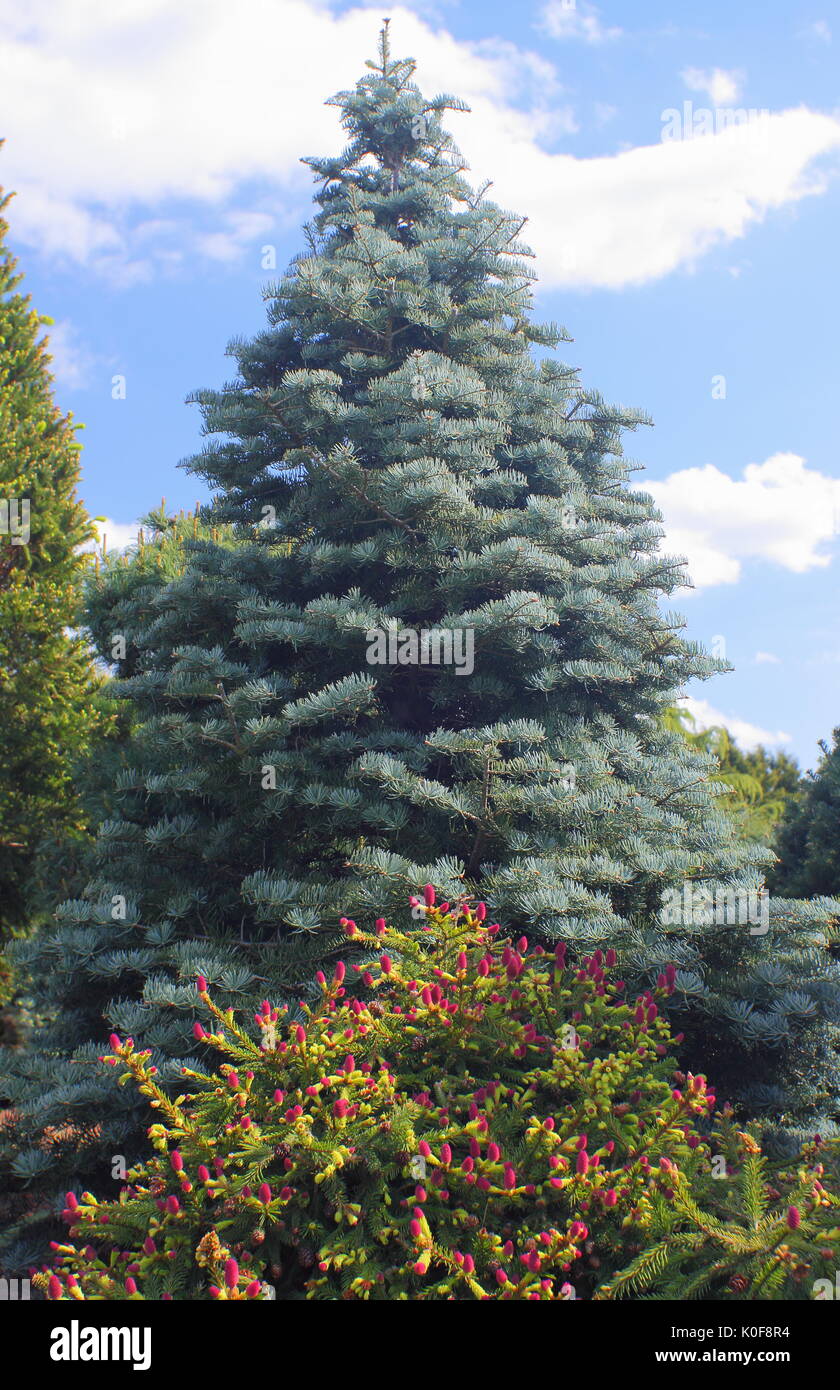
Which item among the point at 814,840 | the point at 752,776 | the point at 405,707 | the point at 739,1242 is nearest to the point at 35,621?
the point at 405,707

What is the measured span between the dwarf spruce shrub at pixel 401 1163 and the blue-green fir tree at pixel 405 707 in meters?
0.80

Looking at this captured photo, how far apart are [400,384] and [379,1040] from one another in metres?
3.63

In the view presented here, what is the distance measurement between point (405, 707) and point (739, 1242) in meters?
3.43

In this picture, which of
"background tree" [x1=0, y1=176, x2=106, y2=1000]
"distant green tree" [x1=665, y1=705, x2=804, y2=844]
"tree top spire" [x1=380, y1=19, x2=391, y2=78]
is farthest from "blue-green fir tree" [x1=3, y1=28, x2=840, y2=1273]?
"distant green tree" [x1=665, y1=705, x2=804, y2=844]

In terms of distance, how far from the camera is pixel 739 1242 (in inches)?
119

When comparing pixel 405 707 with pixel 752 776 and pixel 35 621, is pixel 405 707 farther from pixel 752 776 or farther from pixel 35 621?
pixel 752 776

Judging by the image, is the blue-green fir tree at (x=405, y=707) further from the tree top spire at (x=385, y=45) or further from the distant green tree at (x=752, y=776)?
the distant green tree at (x=752, y=776)

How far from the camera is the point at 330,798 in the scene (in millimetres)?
4824

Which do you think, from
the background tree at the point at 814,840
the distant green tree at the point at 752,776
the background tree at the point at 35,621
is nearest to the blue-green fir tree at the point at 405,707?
the background tree at the point at 814,840

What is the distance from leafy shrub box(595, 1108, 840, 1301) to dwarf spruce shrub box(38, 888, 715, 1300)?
0.33ft

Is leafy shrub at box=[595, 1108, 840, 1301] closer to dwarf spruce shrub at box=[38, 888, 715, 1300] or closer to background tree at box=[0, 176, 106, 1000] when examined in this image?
dwarf spruce shrub at box=[38, 888, 715, 1300]

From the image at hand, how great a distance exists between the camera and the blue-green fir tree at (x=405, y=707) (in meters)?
4.72

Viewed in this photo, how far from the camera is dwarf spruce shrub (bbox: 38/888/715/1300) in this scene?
309cm

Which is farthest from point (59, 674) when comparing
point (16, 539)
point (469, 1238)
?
point (469, 1238)
